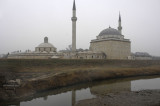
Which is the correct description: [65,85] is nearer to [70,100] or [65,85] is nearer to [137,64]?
[70,100]

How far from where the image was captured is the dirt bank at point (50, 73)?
15.9 meters

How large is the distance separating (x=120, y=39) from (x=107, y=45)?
12.7 ft

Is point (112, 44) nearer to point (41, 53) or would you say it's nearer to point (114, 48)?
point (114, 48)

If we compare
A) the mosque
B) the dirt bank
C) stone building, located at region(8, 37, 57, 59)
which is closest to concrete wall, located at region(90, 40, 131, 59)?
the mosque

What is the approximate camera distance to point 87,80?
2227cm

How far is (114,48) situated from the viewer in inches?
1683

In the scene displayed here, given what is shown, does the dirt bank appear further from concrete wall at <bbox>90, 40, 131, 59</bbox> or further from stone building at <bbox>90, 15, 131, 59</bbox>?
stone building at <bbox>90, 15, 131, 59</bbox>

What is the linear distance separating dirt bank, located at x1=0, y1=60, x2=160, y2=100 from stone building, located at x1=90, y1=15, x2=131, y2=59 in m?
10.8

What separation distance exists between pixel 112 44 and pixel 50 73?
2409 centimetres

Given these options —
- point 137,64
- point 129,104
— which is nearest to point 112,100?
point 129,104

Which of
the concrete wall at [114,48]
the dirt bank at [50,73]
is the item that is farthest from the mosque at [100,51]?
the dirt bank at [50,73]

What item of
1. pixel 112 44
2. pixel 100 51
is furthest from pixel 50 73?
pixel 100 51

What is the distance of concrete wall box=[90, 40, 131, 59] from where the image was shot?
42375mm

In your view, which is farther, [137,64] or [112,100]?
[137,64]
